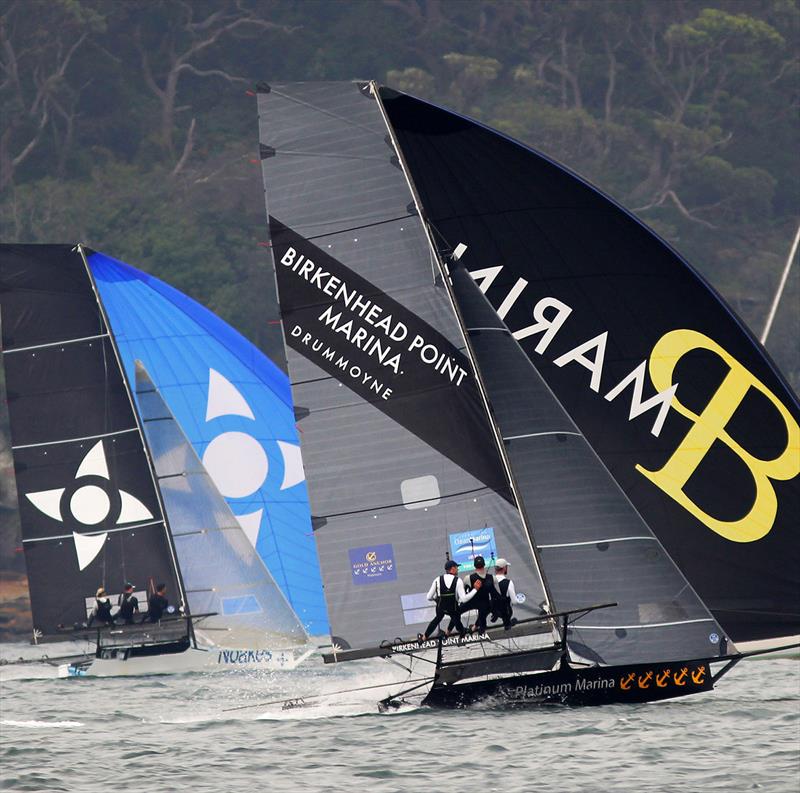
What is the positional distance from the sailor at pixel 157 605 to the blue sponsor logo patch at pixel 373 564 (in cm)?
796

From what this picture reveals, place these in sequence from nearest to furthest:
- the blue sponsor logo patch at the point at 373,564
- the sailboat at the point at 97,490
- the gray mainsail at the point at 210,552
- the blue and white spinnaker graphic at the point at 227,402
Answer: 1. the blue sponsor logo patch at the point at 373,564
2. the gray mainsail at the point at 210,552
3. the sailboat at the point at 97,490
4. the blue and white spinnaker graphic at the point at 227,402

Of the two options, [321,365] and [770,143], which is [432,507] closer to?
[321,365]

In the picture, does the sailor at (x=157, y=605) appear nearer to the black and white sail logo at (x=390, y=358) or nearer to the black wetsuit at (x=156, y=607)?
the black wetsuit at (x=156, y=607)

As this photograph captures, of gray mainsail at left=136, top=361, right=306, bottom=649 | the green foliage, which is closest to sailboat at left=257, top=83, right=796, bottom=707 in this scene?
gray mainsail at left=136, top=361, right=306, bottom=649

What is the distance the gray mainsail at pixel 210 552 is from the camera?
20188 millimetres

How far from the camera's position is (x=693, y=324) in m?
13.5

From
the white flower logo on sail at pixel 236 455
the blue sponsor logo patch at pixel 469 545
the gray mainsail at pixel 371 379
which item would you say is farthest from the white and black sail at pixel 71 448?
the blue sponsor logo patch at pixel 469 545

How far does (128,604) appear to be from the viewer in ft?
68.1

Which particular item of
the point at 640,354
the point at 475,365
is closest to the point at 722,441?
the point at 640,354

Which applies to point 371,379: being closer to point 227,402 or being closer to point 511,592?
point 511,592

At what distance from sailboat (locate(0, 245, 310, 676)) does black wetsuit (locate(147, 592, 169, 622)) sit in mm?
169

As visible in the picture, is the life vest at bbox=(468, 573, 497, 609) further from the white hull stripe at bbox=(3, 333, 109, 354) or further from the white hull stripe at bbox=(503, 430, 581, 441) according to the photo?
the white hull stripe at bbox=(3, 333, 109, 354)

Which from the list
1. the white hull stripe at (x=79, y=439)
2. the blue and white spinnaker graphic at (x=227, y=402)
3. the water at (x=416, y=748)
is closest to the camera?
the water at (x=416, y=748)

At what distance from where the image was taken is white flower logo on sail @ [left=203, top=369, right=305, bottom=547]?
2153 cm
